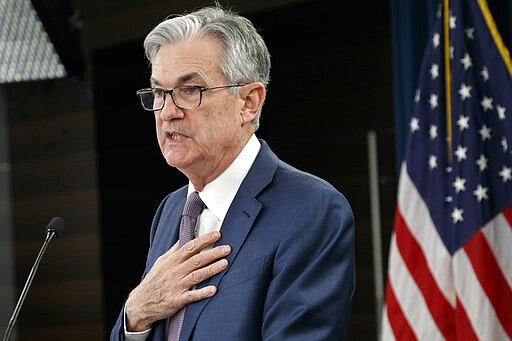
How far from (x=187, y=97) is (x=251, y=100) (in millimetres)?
161

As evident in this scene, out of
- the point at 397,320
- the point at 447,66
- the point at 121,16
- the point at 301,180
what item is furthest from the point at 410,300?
the point at 121,16

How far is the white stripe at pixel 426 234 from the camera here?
346 cm

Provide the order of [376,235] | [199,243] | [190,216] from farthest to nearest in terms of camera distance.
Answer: [376,235], [190,216], [199,243]

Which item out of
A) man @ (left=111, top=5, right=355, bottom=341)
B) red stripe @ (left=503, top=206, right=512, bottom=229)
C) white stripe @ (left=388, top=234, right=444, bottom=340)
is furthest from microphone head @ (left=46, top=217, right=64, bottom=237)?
red stripe @ (left=503, top=206, right=512, bottom=229)

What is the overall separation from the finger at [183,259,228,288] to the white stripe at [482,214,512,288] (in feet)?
5.71

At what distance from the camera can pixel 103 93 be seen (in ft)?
15.6

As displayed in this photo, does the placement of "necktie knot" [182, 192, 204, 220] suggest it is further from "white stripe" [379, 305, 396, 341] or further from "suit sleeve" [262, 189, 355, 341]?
"white stripe" [379, 305, 396, 341]

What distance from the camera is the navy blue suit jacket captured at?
71.8 inches

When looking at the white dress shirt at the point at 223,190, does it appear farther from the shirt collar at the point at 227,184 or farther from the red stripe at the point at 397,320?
the red stripe at the point at 397,320

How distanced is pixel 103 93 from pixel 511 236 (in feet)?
7.71

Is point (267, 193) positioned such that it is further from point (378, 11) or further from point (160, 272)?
point (378, 11)

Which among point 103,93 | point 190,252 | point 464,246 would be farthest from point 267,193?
point 103,93

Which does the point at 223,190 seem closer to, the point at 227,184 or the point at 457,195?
the point at 227,184

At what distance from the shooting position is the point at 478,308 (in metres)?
3.33
